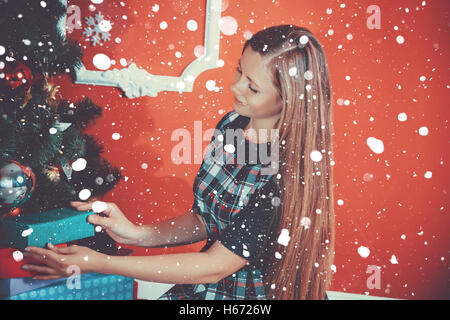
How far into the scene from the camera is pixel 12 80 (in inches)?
33.9

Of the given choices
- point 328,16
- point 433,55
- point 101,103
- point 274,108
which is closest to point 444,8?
point 433,55

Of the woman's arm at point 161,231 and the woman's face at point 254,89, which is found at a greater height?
the woman's face at point 254,89

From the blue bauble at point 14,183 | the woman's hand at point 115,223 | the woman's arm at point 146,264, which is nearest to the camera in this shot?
the blue bauble at point 14,183

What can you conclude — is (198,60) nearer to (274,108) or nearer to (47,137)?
(274,108)

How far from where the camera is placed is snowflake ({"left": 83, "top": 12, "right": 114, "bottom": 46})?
1.07 metres

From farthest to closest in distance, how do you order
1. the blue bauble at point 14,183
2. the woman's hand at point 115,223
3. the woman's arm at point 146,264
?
the woman's hand at point 115,223 < the woman's arm at point 146,264 < the blue bauble at point 14,183

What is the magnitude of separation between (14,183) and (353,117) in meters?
0.96

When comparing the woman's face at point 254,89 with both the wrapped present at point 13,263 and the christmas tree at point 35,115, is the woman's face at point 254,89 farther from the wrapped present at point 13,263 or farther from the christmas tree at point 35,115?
the wrapped present at point 13,263

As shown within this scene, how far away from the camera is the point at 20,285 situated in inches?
35.1

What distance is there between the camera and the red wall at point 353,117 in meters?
1.05

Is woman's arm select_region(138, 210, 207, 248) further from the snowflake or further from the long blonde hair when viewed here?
the snowflake

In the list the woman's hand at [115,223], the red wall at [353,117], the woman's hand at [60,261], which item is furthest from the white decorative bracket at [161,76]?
the woman's hand at [60,261]

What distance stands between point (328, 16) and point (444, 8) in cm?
37

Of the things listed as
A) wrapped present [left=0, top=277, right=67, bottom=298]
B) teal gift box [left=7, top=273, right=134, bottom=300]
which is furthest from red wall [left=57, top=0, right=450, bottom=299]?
wrapped present [left=0, top=277, right=67, bottom=298]
